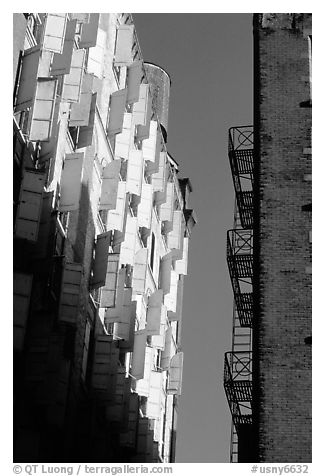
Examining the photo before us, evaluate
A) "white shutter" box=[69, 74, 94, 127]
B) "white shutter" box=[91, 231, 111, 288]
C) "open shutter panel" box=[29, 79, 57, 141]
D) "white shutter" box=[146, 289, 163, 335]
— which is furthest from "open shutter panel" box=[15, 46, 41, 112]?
"white shutter" box=[146, 289, 163, 335]

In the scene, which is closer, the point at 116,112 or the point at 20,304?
the point at 20,304

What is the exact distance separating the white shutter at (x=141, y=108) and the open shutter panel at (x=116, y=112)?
2.22 metres

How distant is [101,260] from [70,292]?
4061 mm

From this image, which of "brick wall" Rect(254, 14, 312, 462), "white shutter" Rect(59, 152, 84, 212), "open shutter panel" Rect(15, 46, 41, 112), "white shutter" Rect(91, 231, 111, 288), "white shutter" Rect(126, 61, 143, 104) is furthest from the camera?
"white shutter" Rect(126, 61, 143, 104)

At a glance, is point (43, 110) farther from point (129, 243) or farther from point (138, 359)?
point (138, 359)

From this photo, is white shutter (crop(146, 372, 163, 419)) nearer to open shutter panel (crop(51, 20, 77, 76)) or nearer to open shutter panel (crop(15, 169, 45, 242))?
open shutter panel (crop(15, 169, 45, 242))

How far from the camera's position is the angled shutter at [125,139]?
36.2 meters

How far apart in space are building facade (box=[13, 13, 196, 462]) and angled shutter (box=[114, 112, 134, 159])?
5 cm

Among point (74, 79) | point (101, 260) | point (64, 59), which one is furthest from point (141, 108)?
point (64, 59)

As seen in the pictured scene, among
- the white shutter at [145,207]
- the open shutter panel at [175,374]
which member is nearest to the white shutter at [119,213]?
the white shutter at [145,207]

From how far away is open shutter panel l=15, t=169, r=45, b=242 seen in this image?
26.4m

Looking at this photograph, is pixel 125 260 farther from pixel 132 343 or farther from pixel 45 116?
pixel 45 116

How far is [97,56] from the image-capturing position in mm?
34156
